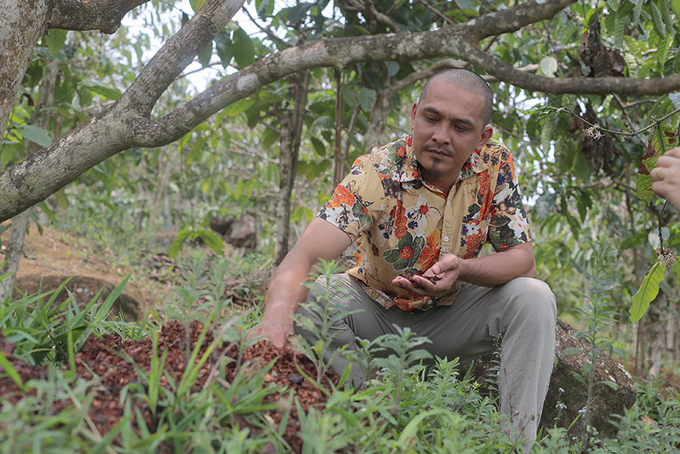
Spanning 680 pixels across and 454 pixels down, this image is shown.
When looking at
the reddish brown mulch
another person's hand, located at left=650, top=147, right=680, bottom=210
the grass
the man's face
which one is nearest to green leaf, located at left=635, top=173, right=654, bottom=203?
another person's hand, located at left=650, top=147, right=680, bottom=210

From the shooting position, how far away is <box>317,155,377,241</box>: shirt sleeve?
237 centimetres

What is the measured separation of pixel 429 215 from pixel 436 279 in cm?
56

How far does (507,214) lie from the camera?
8.70 ft

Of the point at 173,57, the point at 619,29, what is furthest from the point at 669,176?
the point at 173,57

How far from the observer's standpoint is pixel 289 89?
15.5 feet

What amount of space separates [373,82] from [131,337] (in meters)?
2.37

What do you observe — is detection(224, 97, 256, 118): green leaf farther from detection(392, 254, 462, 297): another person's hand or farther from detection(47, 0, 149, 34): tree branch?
detection(392, 254, 462, 297): another person's hand

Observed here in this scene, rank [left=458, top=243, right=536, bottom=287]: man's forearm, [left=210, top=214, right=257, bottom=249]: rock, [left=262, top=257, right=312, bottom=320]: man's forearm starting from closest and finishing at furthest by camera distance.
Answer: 1. [left=262, top=257, right=312, bottom=320]: man's forearm
2. [left=458, top=243, right=536, bottom=287]: man's forearm
3. [left=210, top=214, right=257, bottom=249]: rock

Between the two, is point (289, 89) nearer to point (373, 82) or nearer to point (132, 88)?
point (373, 82)

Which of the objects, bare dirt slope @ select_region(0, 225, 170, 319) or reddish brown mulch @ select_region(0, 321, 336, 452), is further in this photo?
bare dirt slope @ select_region(0, 225, 170, 319)

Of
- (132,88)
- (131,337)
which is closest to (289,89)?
(132,88)

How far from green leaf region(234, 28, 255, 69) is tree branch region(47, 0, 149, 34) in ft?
3.21

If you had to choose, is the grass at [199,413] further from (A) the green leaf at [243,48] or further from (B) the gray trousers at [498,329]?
(A) the green leaf at [243,48]

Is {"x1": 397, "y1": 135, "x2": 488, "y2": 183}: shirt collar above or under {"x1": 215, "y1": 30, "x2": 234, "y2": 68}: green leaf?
under
